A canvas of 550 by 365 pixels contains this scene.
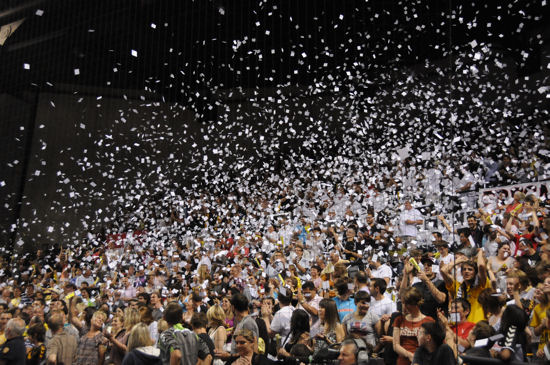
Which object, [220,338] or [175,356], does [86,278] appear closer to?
[220,338]

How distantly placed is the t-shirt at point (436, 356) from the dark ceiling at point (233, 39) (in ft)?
20.4

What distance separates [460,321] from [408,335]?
46 cm

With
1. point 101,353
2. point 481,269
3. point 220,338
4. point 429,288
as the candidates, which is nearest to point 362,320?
point 429,288

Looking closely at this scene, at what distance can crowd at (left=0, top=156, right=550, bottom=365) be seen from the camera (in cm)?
363

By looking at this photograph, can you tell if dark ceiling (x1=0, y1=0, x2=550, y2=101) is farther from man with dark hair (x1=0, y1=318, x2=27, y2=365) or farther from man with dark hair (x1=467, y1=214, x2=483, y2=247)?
man with dark hair (x1=0, y1=318, x2=27, y2=365)

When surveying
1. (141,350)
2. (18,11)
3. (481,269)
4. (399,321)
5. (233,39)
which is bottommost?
(141,350)

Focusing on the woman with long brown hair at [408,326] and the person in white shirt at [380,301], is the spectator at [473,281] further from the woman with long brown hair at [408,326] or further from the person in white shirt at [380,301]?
the woman with long brown hair at [408,326]

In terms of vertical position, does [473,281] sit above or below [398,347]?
above

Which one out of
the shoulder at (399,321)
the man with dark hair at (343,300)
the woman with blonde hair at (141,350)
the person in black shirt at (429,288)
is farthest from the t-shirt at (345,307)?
the woman with blonde hair at (141,350)

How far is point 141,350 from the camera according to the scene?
3.94m

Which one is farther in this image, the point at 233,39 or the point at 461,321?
the point at 233,39

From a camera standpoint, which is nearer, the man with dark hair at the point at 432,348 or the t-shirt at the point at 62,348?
the man with dark hair at the point at 432,348

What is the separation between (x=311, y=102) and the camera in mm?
11102

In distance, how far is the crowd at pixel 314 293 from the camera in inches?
143
